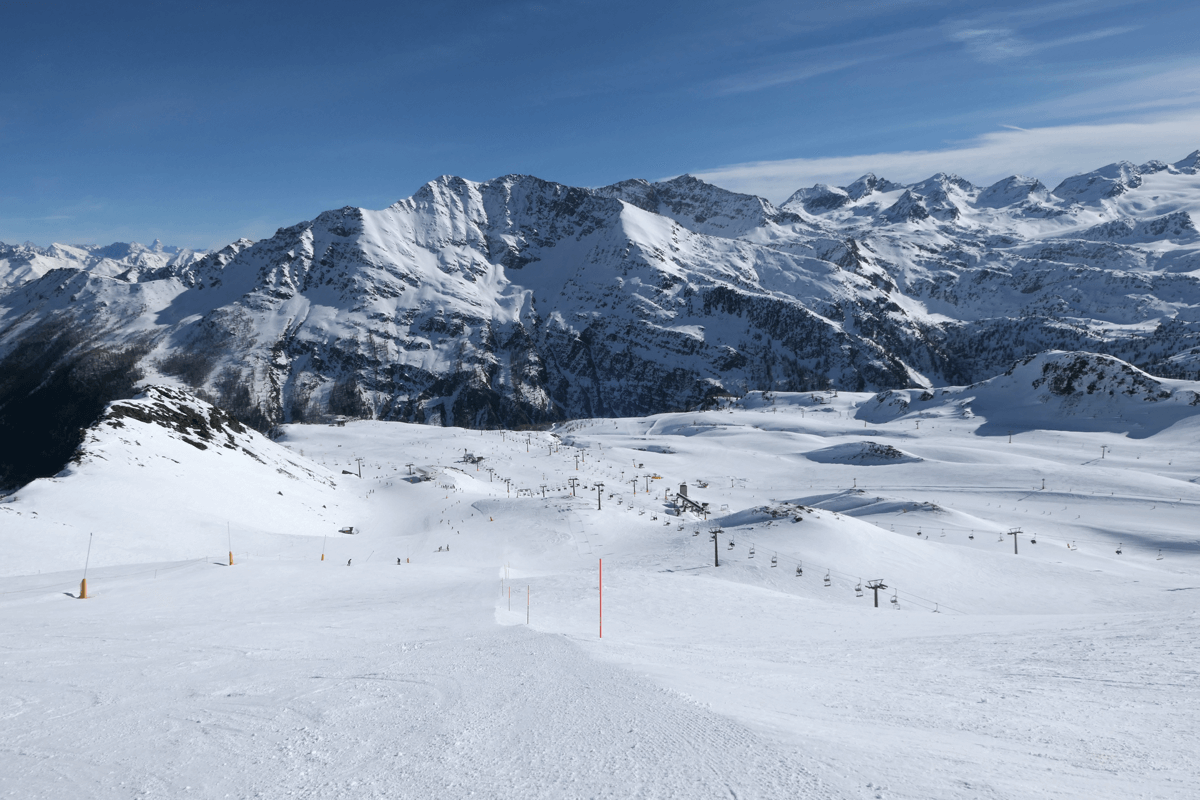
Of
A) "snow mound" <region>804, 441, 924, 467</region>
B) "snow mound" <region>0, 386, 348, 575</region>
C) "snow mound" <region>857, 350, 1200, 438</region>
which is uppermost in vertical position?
"snow mound" <region>857, 350, 1200, 438</region>

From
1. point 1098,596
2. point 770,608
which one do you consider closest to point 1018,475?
point 1098,596

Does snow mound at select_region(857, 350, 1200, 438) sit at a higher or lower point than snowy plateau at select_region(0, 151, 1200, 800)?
higher

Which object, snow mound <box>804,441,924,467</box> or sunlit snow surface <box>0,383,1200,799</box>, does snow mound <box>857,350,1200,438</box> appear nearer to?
snow mound <box>804,441,924,467</box>

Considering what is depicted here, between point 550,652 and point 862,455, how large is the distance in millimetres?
106175

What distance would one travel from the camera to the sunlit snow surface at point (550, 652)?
23.6 feet

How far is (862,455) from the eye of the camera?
108688 millimetres

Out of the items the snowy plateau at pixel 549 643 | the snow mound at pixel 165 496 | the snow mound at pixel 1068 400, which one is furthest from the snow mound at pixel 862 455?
the snow mound at pixel 165 496

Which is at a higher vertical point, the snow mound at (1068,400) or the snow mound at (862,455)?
the snow mound at (1068,400)

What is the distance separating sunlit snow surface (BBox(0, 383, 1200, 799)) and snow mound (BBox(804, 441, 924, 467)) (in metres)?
45.5

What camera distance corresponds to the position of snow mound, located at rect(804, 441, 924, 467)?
10562 centimetres

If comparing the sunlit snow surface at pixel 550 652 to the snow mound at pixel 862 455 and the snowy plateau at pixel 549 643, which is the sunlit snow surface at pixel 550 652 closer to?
the snowy plateau at pixel 549 643

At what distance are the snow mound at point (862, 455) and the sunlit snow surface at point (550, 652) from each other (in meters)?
45.5

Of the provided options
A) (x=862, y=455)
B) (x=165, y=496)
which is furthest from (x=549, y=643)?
(x=862, y=455)

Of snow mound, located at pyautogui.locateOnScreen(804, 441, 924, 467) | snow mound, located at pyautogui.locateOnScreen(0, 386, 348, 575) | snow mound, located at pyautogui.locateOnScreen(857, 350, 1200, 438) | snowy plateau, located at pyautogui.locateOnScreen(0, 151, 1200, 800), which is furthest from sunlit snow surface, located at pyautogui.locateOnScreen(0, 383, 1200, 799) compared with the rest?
snow mound, located at pyautogui.locateOnScreen(857, 350, 1200, 438)
